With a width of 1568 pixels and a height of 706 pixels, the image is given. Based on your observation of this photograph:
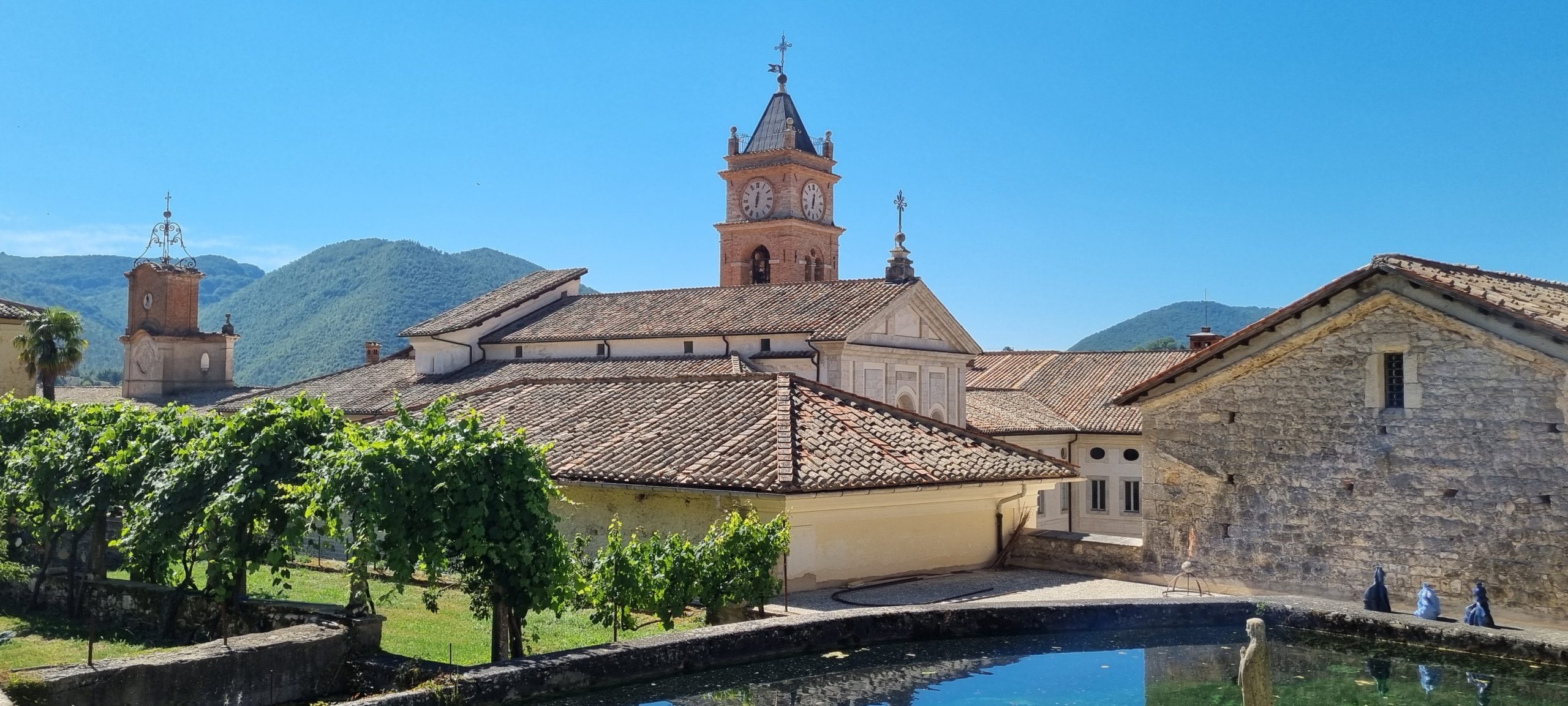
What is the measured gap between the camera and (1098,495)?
3784 centimetres

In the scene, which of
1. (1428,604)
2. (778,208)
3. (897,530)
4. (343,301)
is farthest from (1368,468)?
(343,301)

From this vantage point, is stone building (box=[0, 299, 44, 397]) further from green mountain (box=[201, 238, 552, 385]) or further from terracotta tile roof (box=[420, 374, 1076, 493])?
green mountain (box=[201, 238, 552, 385])

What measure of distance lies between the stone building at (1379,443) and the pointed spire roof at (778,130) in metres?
33.8

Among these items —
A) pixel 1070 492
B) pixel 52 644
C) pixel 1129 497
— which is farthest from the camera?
pixel 1070 492

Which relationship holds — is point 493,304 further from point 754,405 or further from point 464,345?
point 754,405

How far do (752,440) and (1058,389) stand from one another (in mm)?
26287

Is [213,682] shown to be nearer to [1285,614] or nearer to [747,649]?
[747,649]

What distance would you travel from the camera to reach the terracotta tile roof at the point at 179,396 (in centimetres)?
4312

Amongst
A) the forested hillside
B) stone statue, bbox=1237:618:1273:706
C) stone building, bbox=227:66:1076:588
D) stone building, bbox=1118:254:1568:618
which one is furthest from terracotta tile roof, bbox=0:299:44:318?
the forested hillside

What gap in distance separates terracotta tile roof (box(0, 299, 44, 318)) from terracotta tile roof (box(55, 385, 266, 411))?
3.42 m

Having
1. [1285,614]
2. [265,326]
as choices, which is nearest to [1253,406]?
[1285,614]

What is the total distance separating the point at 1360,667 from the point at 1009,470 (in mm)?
10152

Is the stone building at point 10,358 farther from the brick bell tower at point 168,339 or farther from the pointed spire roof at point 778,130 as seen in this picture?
the pointed spire roof at point 778,130

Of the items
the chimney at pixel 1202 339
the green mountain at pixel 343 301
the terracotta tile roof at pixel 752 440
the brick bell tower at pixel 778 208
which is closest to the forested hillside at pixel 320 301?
the green mountain at pixel 343 301
